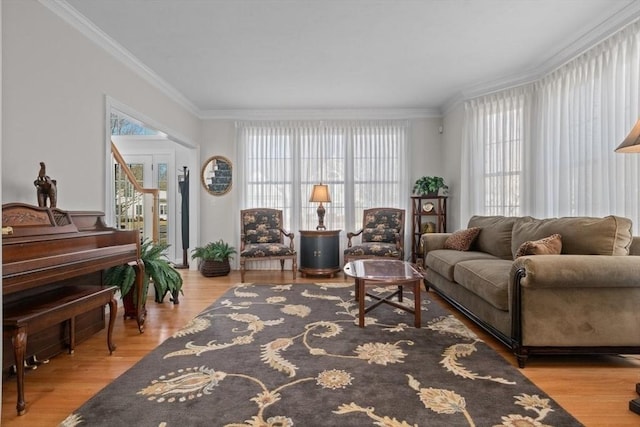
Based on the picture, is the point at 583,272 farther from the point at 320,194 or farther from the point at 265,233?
the point at 265,233

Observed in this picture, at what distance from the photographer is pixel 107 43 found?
10.6 feet

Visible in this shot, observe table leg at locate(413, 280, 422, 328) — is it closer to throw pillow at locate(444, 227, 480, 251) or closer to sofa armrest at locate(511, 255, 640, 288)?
sofa armrest at locate(511, 255, 640, 288)

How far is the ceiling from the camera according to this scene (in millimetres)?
2764

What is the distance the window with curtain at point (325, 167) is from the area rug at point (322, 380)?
9.19 ft

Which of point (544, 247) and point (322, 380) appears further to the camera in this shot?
point (544, 247)

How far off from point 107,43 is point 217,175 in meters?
2.66

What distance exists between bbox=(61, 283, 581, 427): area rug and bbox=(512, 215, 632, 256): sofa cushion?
3.34 ft

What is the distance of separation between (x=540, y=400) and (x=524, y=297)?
59 centimetres

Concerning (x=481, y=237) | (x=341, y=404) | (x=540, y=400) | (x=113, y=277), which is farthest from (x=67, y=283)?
(x=481, y=237)

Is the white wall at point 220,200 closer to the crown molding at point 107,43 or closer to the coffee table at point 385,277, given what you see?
the crown molding at point 107,43

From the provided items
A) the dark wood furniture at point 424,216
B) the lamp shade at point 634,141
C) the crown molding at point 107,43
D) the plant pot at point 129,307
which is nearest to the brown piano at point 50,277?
the plant pot at point 129,307

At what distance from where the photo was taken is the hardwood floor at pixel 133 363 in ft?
5.53

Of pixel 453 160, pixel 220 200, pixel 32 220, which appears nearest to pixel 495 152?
pixel 453 160

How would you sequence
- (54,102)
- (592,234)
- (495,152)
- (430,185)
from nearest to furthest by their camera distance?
(592,234)
(54,102)
(495,152)
(430,185)
